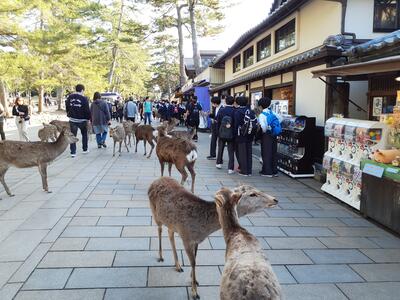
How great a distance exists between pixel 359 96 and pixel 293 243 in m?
5.06

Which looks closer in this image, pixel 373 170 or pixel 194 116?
pixel 373 170

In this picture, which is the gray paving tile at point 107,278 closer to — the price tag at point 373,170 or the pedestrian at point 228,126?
the price tag at point 373,170

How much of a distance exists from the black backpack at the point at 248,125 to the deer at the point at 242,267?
5914 millimetres

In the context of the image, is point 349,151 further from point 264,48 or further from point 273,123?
point 264,48

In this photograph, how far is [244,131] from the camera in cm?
882

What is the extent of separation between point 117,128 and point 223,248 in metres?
8.36

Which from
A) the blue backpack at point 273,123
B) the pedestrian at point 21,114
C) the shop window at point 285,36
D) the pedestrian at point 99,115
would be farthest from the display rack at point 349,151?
the pedestrian at point 21,114

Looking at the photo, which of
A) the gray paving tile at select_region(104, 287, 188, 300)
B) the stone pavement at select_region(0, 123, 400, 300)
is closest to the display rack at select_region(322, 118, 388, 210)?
the stone pavement at select_region(0, 123, 400, 300)

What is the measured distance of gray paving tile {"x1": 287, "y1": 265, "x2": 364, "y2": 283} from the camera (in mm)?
3823

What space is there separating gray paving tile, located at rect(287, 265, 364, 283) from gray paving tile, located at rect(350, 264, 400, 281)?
10cm

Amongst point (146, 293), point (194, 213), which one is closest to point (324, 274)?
point (194, 213)

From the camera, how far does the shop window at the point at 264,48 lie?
530 inches

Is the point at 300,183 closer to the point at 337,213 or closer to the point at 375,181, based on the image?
the point at 337,213

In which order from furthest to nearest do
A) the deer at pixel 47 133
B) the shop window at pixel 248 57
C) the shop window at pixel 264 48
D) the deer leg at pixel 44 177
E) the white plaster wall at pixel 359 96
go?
the shop window at pixel 248 57 → the shop window at pixel 264 48 → the deer at pixel 47 133 → the white plaster wall at pixel 359 96 → the deer leg at pixel 44 177
